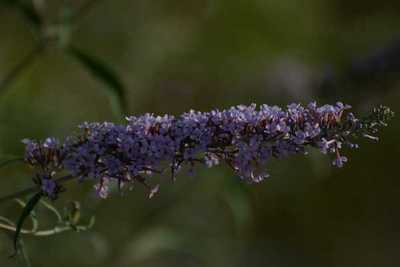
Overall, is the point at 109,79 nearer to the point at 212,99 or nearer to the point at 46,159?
the point at 46,159

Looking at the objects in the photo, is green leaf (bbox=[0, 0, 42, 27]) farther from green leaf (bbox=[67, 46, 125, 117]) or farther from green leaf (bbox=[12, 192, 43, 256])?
green leaf (bbox=[12, 192, 43, 256])

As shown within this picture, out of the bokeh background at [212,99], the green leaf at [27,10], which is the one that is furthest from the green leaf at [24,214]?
the green leaf at [27,10]

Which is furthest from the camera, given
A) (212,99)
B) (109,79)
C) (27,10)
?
(212,99)

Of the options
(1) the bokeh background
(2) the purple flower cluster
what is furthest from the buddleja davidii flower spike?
(1) the bokeh background

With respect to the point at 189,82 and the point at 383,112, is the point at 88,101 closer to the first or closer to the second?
the point at 189,82

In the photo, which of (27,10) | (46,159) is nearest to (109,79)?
(27,10)

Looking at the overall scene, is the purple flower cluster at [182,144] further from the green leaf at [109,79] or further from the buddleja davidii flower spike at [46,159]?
the green leaf at [109,79]
